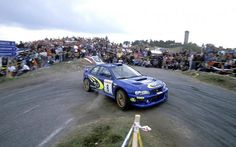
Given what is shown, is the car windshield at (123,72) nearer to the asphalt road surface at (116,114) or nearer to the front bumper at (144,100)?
the asphalt road surface at (116,114)

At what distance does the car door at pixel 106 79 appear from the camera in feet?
28.2

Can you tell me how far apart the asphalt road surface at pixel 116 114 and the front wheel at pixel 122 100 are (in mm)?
→ 224

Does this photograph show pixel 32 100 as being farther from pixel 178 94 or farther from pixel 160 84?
pixel 178 94

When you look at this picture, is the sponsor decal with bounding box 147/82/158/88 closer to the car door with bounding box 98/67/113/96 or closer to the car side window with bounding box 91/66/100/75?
the car door with bounding box 98/67/113/96

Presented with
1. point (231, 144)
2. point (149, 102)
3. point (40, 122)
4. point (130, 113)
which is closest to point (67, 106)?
point (40, 122)

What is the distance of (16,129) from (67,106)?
224cm

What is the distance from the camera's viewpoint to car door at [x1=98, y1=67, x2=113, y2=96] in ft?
28.2

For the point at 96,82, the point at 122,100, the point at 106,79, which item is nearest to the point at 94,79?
the point at 96,82

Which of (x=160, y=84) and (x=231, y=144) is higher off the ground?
(x=160, y=84)

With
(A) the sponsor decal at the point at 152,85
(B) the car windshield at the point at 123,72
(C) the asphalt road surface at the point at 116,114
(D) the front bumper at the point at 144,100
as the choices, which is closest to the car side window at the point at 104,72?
(B) the car windshield at the point at 123,72

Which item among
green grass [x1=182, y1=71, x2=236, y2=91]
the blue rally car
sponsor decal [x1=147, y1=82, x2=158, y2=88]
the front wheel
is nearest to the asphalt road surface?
the front wheel

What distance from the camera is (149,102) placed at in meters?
7.58

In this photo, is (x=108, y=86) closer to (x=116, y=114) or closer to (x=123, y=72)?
(x=123, y=72)

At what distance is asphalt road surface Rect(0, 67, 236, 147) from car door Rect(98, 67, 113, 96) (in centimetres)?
49
